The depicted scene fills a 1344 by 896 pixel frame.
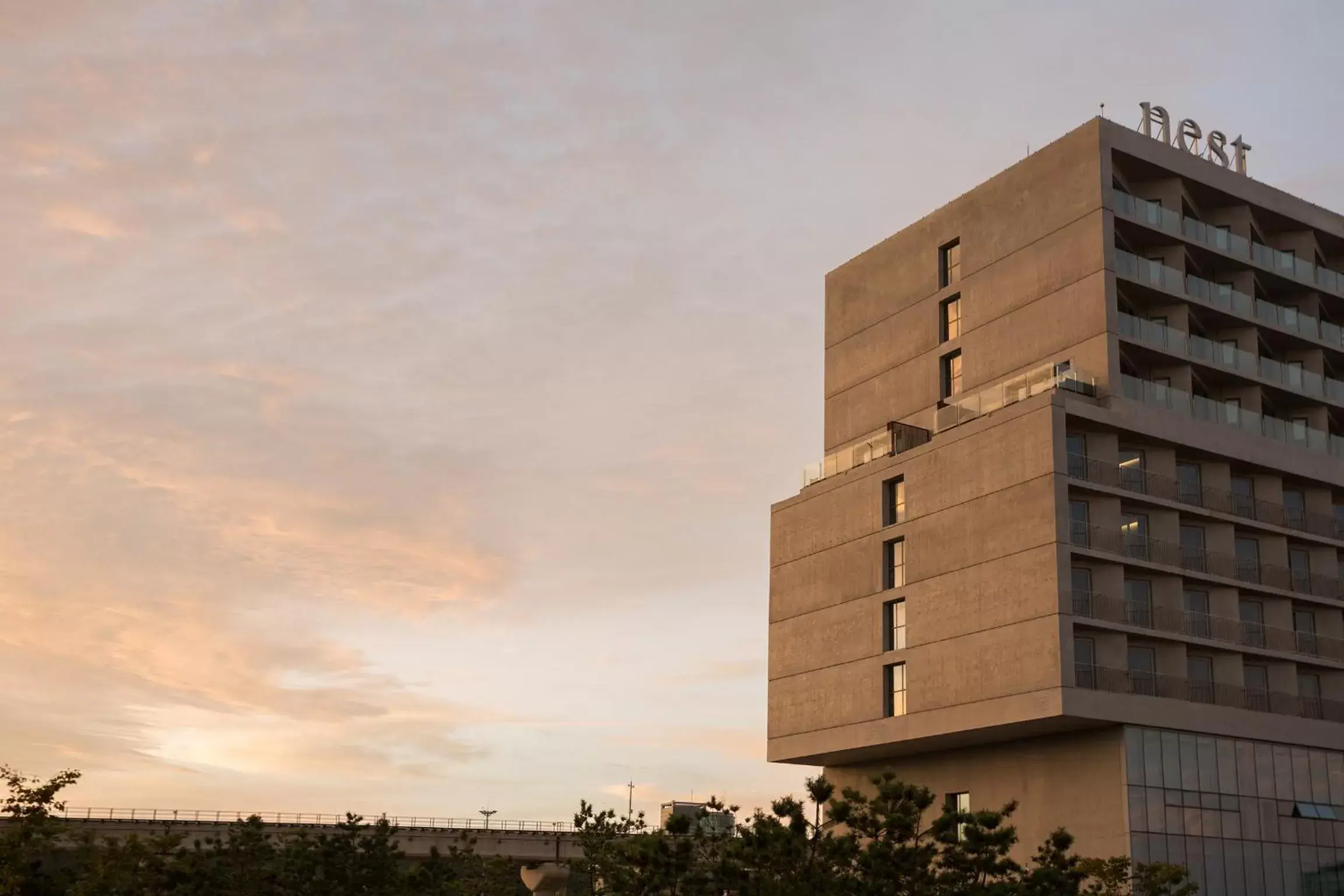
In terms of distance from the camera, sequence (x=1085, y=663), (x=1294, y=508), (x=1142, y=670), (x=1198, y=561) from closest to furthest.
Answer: (x=1085, y=663) < (x=1142, y=670) < (x=1198, y=561) < (x=1294, y=508)

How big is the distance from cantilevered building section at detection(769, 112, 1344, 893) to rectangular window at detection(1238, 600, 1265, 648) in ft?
0.46

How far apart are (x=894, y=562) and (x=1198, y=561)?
16.0m

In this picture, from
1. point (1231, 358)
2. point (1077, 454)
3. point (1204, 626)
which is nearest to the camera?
point (1077, 454)

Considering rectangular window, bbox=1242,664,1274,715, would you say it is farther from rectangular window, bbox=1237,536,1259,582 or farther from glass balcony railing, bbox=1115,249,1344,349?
glass balcony railing, bbox=1115,249,1344,349

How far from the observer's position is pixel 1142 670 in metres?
73.7

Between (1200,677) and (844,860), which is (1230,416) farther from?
(844,860)

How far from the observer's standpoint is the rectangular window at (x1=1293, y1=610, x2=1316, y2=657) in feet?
262

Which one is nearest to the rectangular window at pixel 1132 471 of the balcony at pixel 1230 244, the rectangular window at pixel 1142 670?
the rectangular window at pixel 1142 670

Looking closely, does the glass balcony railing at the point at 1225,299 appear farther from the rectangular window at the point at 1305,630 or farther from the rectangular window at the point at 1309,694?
the rectangular window at the point at 1309,694

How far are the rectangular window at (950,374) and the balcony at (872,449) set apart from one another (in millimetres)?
2771

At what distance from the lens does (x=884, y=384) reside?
9119 cm

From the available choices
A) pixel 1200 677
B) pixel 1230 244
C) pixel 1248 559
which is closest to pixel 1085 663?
pixel 1200 677

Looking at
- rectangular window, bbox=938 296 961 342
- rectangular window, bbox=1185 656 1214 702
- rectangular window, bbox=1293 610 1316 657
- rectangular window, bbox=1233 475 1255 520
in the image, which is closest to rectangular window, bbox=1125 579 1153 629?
rectangular window, bbox=1185 656 1214 702

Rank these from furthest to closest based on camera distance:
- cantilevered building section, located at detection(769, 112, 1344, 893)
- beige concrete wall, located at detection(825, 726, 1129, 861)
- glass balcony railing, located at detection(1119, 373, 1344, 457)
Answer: glass balcony railing, located at detection(1119, 373, 1344, 457) < cantilevered building section, located at detection(769, 112, 1344, 893) < beige concrete wall, located at detection(825, 726, 1129, 861)
